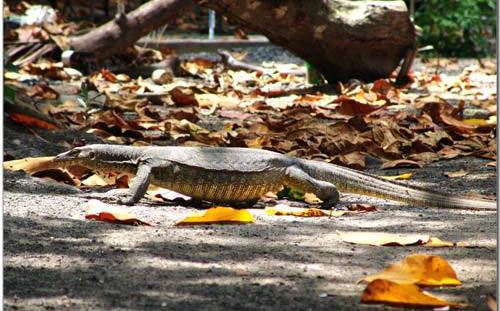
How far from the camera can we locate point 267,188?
4.27m

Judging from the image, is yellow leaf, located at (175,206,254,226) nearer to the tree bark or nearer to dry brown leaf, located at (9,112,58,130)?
dry brown leaf, located at (9,112,58,130)

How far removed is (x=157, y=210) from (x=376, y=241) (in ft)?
4.05

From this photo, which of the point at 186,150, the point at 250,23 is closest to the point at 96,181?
the point at 186,150

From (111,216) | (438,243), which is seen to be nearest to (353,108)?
(111,216)

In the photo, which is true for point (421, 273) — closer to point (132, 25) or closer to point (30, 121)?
point (30, 121)

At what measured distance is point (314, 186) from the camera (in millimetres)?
4242

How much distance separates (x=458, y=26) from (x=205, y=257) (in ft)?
40.0

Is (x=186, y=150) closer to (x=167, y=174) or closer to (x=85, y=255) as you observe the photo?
(x=167, y=174)

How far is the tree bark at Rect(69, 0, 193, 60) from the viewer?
10492 millimetres

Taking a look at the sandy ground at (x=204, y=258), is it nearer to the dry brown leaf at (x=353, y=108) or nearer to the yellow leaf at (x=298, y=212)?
the yellow leaf at (x=298, y=212)

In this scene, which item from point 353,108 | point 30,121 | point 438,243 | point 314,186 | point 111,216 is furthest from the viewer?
point 353,108

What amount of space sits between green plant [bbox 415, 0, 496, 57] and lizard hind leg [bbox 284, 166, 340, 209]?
10.4m

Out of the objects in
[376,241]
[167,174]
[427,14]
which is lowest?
[427,14]

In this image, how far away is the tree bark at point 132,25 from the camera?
1049 cm
